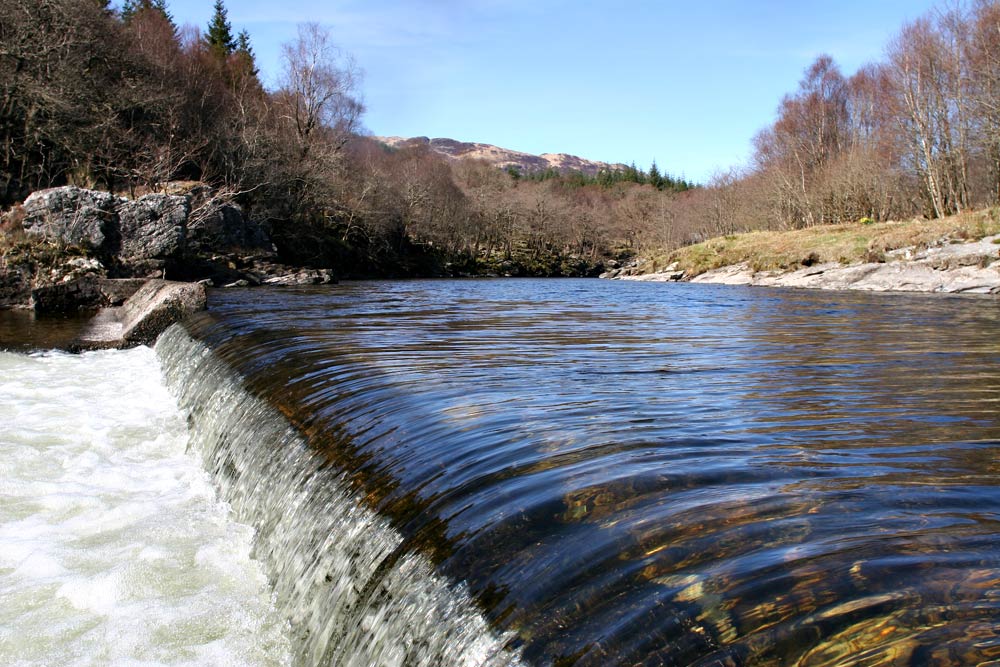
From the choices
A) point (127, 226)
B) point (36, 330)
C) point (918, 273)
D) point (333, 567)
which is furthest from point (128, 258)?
point (918, 273)

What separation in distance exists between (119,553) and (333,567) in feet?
7.33

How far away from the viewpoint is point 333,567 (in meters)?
3.77

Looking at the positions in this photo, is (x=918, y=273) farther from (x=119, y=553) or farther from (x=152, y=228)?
(x=152, y=228)

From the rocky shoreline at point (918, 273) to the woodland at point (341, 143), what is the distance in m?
8.58

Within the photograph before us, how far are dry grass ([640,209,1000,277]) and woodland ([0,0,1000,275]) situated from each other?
14.6ft

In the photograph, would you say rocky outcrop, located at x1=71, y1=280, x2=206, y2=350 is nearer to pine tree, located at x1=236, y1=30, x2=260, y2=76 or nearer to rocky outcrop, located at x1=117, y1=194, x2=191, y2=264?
rocky outcrop, located at x1=117, y1=194, x2=191, y2=264

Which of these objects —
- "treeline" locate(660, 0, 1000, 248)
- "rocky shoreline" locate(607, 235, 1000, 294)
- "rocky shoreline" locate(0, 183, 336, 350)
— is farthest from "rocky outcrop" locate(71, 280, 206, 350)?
"treeline" locate(660, 0, 1000, 248)

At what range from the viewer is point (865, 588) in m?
2.45

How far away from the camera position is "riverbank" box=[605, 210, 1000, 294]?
915 inches

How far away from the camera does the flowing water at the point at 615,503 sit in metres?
2.35

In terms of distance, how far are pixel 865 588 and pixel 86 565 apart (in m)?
4.81

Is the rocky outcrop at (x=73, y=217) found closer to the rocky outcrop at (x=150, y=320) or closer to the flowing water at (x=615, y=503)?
the rocky outcrop at (x=150, y=320)

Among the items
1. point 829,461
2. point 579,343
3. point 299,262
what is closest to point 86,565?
point 829,461

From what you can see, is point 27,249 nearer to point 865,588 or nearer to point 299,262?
point 299,262
